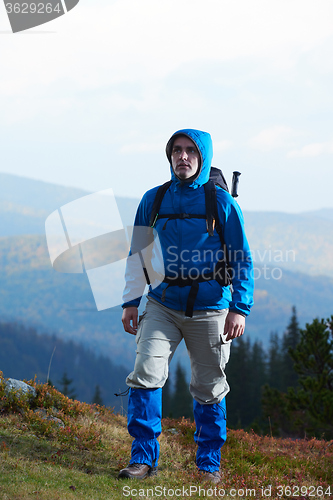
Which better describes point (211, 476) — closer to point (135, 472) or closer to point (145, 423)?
point (135, 472)

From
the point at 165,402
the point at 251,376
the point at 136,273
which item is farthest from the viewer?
the point at 251,376

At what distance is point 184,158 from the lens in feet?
15.3

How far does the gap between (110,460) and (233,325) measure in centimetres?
225

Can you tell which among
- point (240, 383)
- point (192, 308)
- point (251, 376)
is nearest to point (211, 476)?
point (192, 308)

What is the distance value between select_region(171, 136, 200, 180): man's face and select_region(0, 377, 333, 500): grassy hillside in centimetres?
310

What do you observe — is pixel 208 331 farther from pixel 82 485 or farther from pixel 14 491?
pixel 14 491

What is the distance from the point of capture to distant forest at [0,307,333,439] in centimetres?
1777

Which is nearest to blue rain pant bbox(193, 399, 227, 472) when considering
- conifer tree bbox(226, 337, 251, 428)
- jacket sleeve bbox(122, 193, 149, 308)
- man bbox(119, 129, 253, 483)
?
man bbox(119, 129, 253, 483)

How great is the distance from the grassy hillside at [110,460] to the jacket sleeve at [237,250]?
6.53 ft

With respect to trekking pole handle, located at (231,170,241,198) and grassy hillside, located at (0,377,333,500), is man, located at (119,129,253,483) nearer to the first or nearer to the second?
grassy hillside, located at (0,377,333,500)

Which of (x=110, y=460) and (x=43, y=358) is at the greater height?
(x=110, y=460)

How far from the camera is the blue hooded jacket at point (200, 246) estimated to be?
457cm

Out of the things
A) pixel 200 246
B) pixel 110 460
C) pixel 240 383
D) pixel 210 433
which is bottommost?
pixel 240 383

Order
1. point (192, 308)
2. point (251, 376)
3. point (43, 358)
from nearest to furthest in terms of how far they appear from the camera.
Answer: point (192, 308) → point (251, 376) → point (43, 358)
